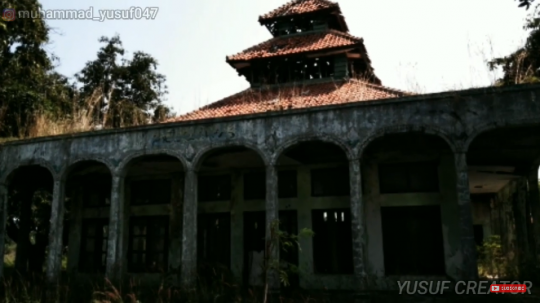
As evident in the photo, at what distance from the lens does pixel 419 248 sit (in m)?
13.1

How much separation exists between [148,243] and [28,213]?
4.57 m

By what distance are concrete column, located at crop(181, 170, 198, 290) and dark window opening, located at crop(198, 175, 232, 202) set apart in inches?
125

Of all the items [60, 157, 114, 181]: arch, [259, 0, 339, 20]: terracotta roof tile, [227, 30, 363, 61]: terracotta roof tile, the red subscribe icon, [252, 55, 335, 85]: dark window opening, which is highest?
[259, 0, 339, 20]: terracotta roof tile

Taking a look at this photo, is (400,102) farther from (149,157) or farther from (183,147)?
(149,157)

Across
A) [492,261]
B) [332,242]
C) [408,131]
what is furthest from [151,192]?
[492,261]

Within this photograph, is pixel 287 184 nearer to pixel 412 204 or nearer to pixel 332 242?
pixel 332 242

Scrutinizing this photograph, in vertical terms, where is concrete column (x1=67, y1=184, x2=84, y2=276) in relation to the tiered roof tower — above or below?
below

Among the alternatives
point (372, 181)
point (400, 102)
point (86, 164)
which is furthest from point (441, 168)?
point (86, 164)

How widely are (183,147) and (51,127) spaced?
6.60 meters

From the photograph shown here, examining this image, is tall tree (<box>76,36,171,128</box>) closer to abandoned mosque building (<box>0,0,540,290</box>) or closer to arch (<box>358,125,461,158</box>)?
abandoned mosque building (<box>0,0,540,290</box>)

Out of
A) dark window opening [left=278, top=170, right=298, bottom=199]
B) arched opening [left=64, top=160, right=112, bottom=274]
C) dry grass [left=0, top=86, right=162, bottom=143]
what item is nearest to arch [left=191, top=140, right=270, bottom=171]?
dark window opening [left=278, top=170, right=298, bottom=199]

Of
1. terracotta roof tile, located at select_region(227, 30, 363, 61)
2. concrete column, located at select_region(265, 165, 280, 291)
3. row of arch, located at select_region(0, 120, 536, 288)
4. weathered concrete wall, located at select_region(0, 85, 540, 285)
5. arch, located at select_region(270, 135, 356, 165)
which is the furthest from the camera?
terracotta roof tile, located at select_region(227, 30, 363, 61)

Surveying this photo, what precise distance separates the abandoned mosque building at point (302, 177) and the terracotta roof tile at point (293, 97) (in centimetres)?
9

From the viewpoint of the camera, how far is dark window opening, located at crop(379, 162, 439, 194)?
13.4 meters
